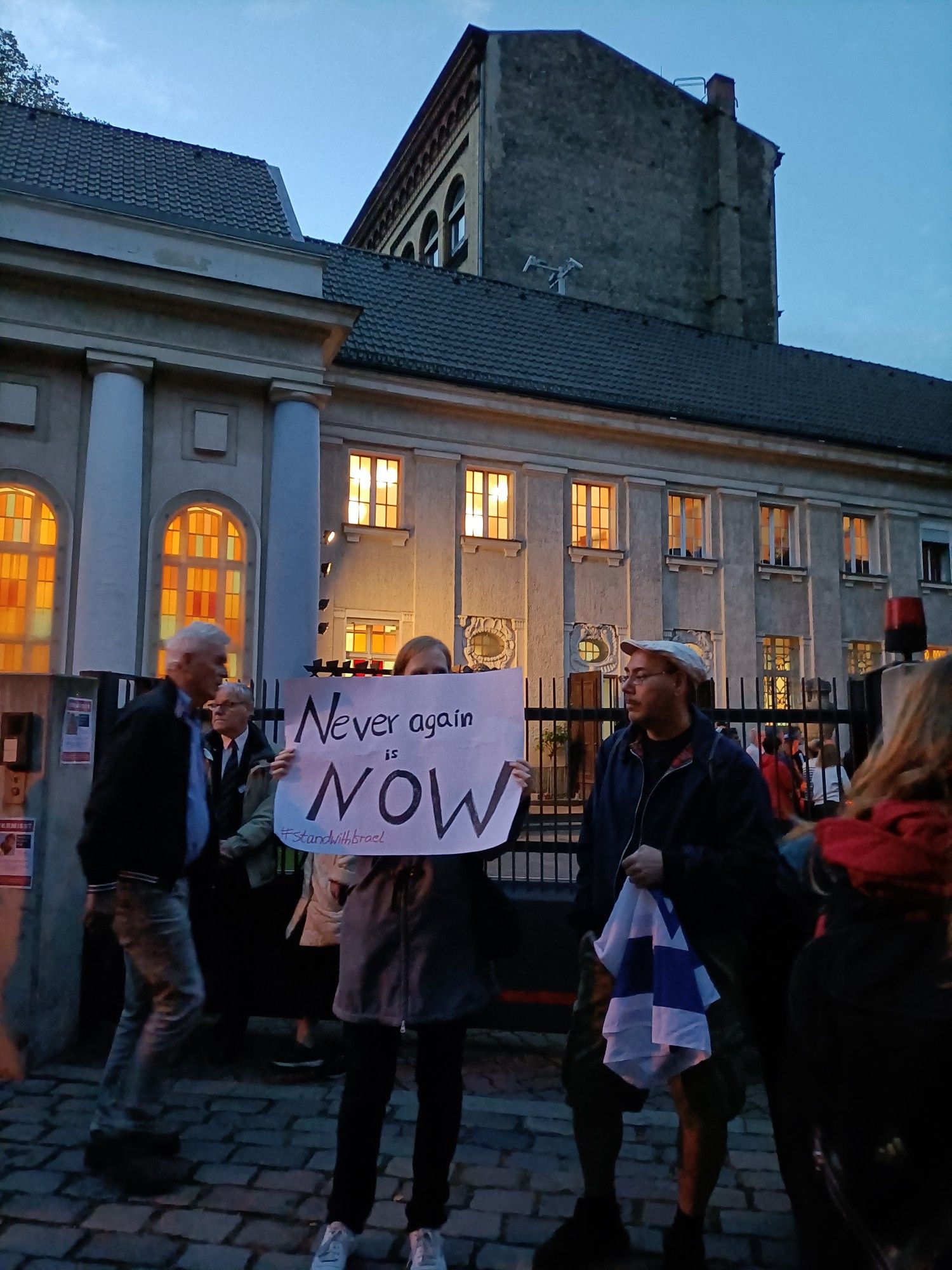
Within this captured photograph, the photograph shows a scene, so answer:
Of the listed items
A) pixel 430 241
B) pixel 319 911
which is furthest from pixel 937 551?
pixel 319 911

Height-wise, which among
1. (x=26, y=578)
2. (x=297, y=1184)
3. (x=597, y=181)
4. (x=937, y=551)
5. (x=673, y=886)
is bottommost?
(x=297, y=1184)

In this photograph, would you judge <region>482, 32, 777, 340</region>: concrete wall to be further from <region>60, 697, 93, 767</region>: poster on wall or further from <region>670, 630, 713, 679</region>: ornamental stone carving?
<region>60, 697, 93, 767</region>: poster on wall

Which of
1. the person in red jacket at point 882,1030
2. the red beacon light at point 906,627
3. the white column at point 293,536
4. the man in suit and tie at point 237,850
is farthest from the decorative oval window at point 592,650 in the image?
the person in red jacket at point 882,1030

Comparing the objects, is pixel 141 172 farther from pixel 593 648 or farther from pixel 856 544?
pixel 856 544

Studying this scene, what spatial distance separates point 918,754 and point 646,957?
172 cm

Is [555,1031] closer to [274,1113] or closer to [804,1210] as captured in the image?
[274,1113]

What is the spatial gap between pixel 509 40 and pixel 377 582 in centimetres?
1951

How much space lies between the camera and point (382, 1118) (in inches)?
123

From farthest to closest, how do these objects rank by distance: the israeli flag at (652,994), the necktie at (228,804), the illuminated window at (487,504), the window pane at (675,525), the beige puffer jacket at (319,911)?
the window pane at (675,525) < the illuminated window at (487,504) < the necktie at (228,804) < the beige puffer jacket at (319,911) < the israeli flag at (652,994)

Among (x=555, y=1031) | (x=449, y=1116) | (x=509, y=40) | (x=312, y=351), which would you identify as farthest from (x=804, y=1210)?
(x=509, y=40)

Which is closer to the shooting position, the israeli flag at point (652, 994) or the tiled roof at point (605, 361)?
the israeli flag at point (652, 994)

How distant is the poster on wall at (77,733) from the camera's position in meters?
5.42

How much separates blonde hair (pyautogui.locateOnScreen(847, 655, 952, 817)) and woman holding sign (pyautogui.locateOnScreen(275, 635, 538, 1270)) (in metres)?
1.75

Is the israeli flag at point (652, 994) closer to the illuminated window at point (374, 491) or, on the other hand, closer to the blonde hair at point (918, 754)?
the blonde hair at point (918, 754)
